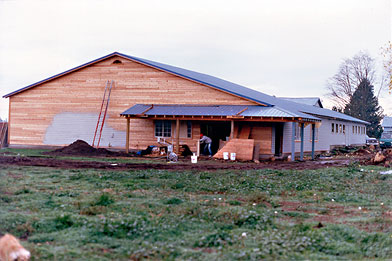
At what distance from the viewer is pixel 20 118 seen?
31.8 metres

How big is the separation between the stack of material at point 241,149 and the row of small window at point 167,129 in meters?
4.42

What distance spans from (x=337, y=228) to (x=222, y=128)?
905 inches

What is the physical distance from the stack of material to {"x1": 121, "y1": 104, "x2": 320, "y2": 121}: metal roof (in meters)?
1.49

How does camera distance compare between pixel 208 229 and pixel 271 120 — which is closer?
pixel 208 229

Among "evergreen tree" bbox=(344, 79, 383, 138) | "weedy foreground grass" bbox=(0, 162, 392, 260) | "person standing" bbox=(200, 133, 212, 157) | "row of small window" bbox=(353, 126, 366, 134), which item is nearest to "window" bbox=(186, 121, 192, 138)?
"person standing" bbox=(200, 133, 212, 157)

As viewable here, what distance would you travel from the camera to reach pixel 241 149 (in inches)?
978

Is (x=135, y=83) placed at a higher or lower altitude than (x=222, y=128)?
higher

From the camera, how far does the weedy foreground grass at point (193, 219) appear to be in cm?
644

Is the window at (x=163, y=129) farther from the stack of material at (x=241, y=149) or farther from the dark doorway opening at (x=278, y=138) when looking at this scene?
the dark doorway opening at (x=278, y=138)

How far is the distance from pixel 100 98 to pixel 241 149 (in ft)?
34.4

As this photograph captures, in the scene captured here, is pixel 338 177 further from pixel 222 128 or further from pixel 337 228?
pixel 222 128

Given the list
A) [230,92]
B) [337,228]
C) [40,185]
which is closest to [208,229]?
[337,228]

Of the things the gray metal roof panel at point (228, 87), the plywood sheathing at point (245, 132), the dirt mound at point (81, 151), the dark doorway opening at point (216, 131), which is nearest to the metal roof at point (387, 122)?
the gray metal roof panel at point (228, 87)

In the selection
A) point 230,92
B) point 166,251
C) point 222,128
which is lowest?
point 166,251
